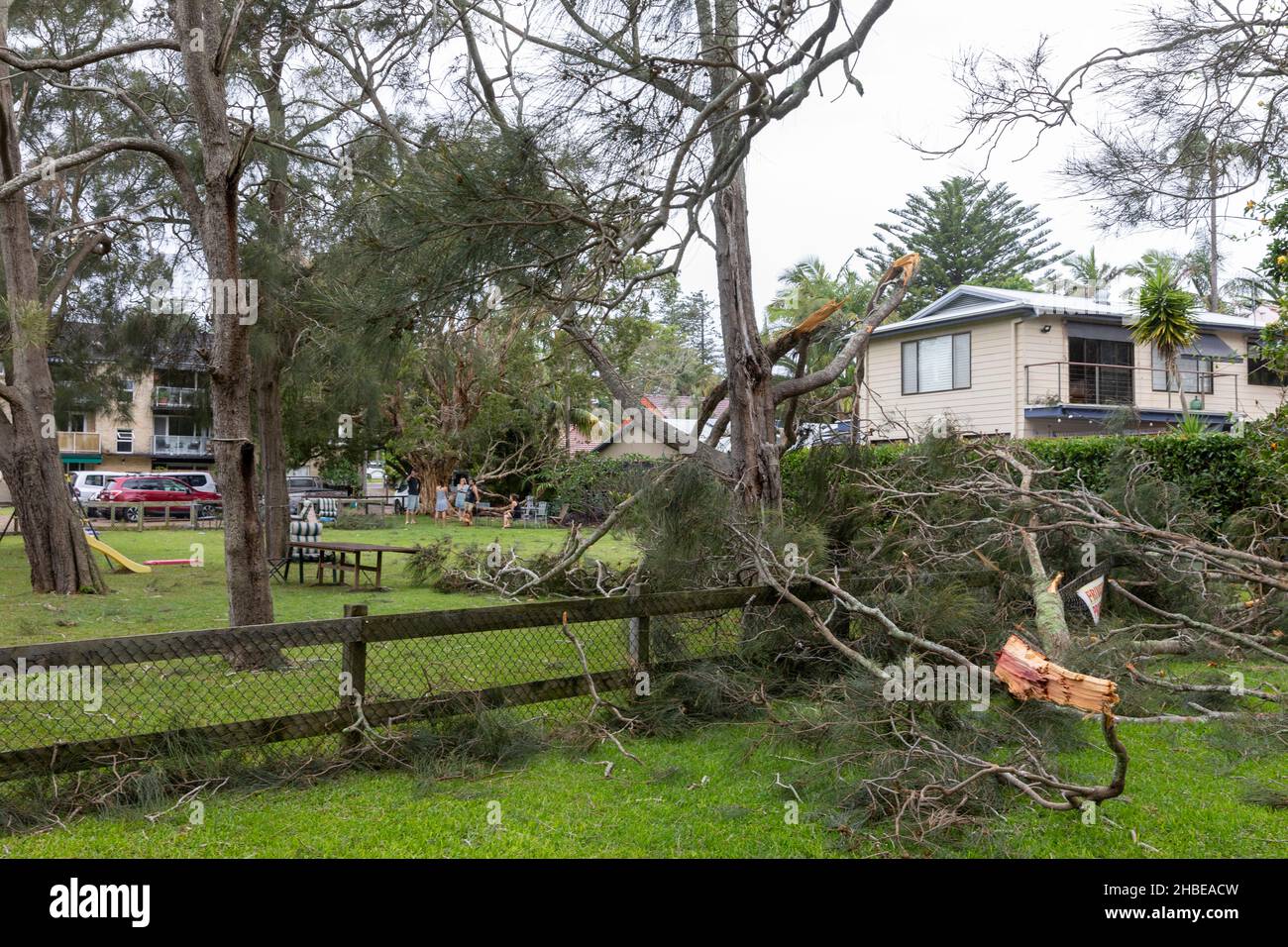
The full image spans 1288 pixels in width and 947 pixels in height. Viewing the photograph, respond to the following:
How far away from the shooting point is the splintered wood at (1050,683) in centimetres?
373

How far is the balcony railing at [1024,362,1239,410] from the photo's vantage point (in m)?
22.2

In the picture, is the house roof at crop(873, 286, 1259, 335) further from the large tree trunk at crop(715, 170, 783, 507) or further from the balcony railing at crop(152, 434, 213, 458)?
the balcony railing at crop(152, 434, 213, 458)

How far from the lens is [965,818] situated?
4.04 metres

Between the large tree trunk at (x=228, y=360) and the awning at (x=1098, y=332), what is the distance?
1996 centimetres

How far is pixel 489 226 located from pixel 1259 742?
5.36 meters

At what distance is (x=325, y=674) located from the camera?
7617 millimetres

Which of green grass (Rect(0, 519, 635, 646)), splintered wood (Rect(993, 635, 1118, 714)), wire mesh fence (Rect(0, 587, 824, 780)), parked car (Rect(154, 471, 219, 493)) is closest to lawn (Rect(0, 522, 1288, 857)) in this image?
wire mesh fence (Rect(0, 587, 824, 780))

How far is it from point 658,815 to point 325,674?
4020 millimetres

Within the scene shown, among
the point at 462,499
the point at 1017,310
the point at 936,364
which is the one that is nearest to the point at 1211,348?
the point at 1017,310

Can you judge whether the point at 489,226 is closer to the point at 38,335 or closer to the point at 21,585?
the point at 38,335

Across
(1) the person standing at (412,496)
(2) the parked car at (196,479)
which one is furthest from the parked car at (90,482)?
(1) the person standing at (412,496)

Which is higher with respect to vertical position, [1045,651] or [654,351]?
[654,351]

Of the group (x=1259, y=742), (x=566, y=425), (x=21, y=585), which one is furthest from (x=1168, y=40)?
(x=566, y=425)

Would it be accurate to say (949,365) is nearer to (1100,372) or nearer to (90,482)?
(1100,372)
